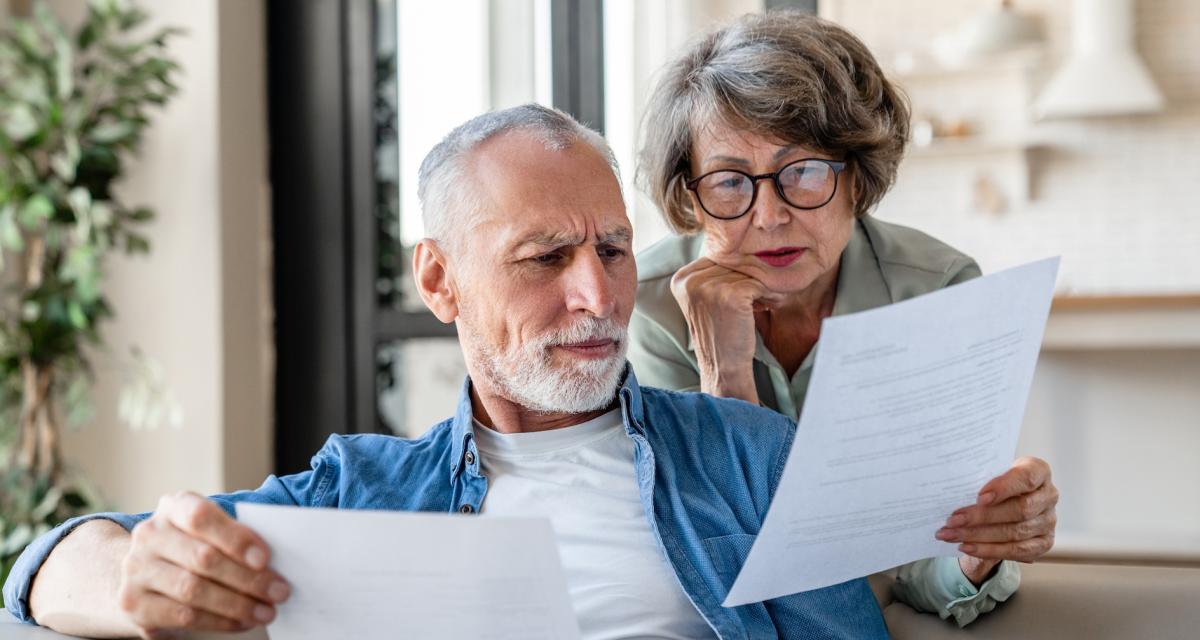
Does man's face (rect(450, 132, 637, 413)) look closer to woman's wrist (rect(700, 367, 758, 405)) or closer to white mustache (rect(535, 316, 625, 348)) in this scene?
white mustache (rect(535, 316, 625, 348))

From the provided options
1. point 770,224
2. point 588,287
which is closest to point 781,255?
point 770,224

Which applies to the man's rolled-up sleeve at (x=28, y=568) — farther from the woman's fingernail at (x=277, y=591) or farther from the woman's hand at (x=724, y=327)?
the woman's hand at (x=724, y=327)

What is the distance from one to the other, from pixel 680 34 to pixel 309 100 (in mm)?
1201

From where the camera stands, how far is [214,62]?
3.33 meters

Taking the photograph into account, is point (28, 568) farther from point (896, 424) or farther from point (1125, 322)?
point (1125, 322)

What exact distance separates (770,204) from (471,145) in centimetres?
43

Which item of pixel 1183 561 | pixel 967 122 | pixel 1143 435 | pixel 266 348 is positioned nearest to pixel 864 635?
pixel 1183 561

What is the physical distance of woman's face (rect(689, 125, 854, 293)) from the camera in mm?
1592

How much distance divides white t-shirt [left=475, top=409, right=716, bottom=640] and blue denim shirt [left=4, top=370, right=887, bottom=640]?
0.03 meters

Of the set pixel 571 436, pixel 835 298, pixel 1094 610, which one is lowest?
pixel 1094 610

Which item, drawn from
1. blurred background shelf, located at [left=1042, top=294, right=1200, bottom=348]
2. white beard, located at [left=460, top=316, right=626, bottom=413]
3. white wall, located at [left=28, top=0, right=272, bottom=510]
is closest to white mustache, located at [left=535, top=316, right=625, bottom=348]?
white beard, located at [left=460, top=316, right=626, bottom=413]

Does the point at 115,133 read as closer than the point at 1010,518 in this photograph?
No

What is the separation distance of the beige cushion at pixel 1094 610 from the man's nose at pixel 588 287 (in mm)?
515

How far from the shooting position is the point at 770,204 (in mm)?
1581
